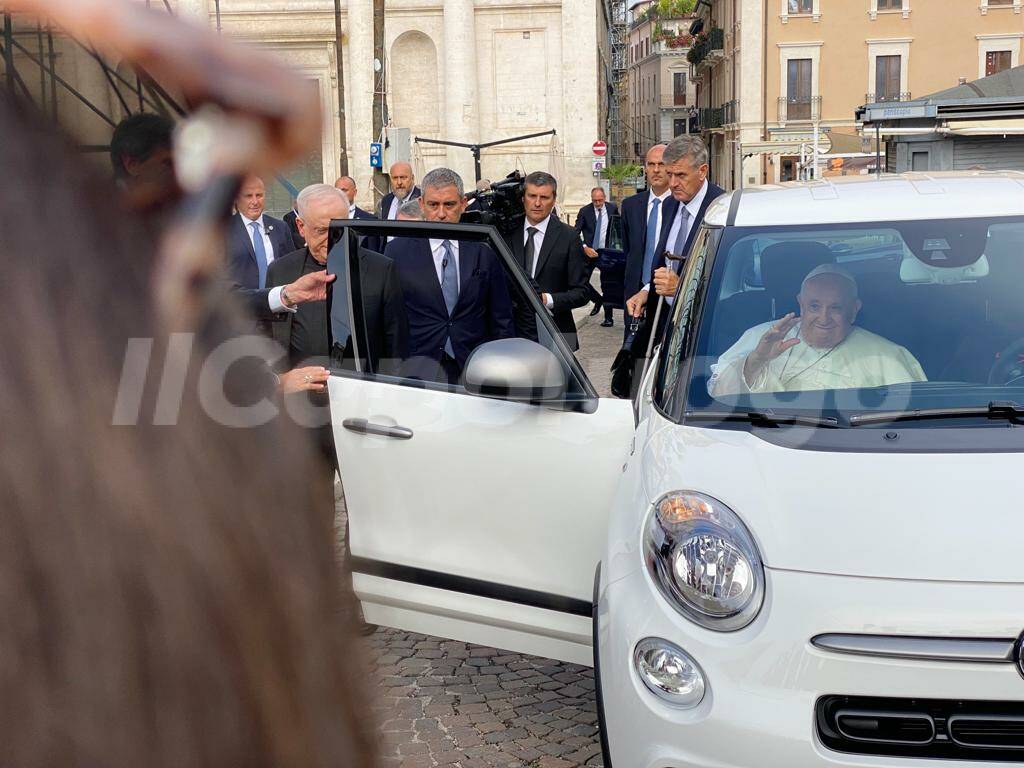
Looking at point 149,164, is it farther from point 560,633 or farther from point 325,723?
point 560,633

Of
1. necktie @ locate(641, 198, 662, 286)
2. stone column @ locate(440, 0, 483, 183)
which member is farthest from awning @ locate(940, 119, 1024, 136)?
stone column @ locate(440, 0, 483, 183)

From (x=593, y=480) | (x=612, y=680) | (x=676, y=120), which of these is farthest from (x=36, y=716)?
(x=676, y=120)

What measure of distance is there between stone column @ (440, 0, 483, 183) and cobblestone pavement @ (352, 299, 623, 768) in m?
42.4

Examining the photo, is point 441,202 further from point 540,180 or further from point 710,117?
point 710,117

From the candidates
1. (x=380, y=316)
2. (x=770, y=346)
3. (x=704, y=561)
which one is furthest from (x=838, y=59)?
(x=704, y=561)

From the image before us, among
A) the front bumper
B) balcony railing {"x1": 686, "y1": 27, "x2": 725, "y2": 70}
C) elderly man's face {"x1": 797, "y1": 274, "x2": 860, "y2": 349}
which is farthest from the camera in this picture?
balcony railing {"x1": 686, "y1": 27, "x2": 725, "y2": 70}

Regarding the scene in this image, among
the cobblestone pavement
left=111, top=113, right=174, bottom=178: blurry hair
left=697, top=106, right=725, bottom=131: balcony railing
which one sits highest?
left=697, top=106, right=725, bottom=131: balcony railing

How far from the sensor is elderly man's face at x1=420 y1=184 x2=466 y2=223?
608 centimetres

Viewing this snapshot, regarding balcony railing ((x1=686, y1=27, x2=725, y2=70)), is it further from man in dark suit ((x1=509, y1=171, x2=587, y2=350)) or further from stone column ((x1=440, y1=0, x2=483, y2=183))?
man in dark suit ((x1=509, y1=171, x2=587, y2=350))

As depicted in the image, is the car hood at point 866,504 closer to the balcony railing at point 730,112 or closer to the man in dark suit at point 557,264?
the man in dark suit at point 557,264

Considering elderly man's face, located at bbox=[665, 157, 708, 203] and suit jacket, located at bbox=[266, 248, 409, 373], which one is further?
elderly man's face, located at bbox=[665, 157, 708, 203]

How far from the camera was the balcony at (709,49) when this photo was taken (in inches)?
2335

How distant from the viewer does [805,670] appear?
8.63 ft

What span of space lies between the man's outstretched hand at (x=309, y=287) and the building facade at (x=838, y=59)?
45.1 meters
